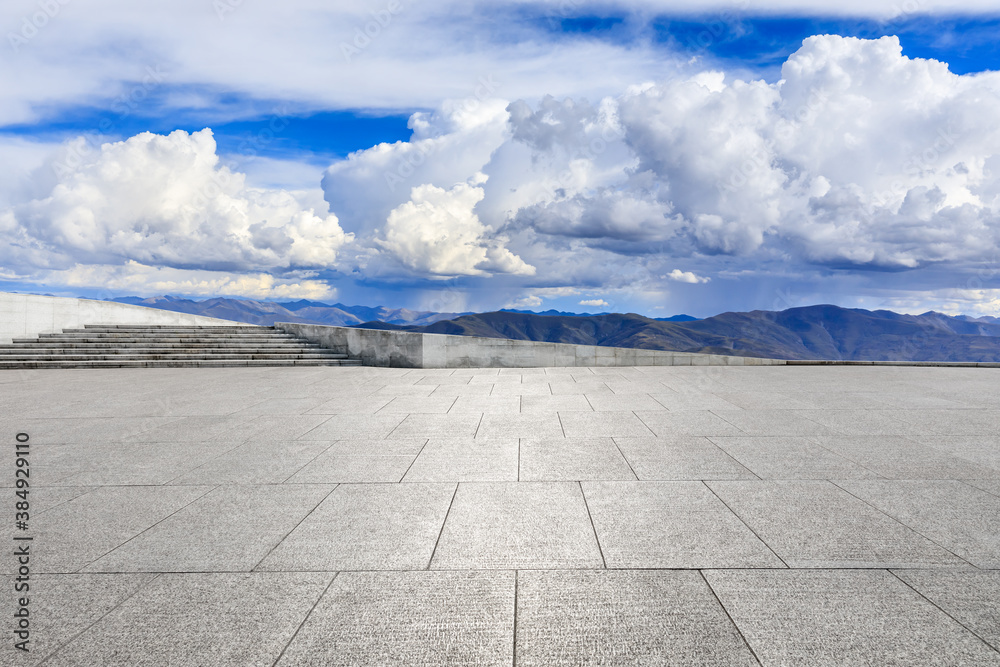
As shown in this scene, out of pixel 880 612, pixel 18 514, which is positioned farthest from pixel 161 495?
pixel 880 612

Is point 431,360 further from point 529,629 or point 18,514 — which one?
point 529,629

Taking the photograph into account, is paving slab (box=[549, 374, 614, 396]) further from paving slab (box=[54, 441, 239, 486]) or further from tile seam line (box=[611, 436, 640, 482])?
paving slab (box=[54, 441, 239, 486])

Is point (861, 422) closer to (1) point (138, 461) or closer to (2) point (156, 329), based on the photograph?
(1) point (138, 461)

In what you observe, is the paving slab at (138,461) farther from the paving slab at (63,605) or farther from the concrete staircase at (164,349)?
the concrete staircase at (164,349)

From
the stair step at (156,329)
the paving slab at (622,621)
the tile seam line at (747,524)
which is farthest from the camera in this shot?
the stair step at (156,329)

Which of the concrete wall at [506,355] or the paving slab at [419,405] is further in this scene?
the concrete wall at [506,355]

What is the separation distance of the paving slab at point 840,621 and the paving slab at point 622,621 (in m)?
0.17

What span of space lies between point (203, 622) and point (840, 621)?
3.71 m

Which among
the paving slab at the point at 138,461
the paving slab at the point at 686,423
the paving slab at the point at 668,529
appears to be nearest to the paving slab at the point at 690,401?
the paving slab at the point at 686,423

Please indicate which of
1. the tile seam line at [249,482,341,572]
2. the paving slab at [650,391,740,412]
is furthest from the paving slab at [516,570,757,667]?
the paving slab at [650,391,740,412]

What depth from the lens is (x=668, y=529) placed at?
4391 mm

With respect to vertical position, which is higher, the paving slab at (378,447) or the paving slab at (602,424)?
the paving slab at (602,424)

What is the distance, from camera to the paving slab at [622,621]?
2785mm

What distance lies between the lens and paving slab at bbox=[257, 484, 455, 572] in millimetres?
3850
